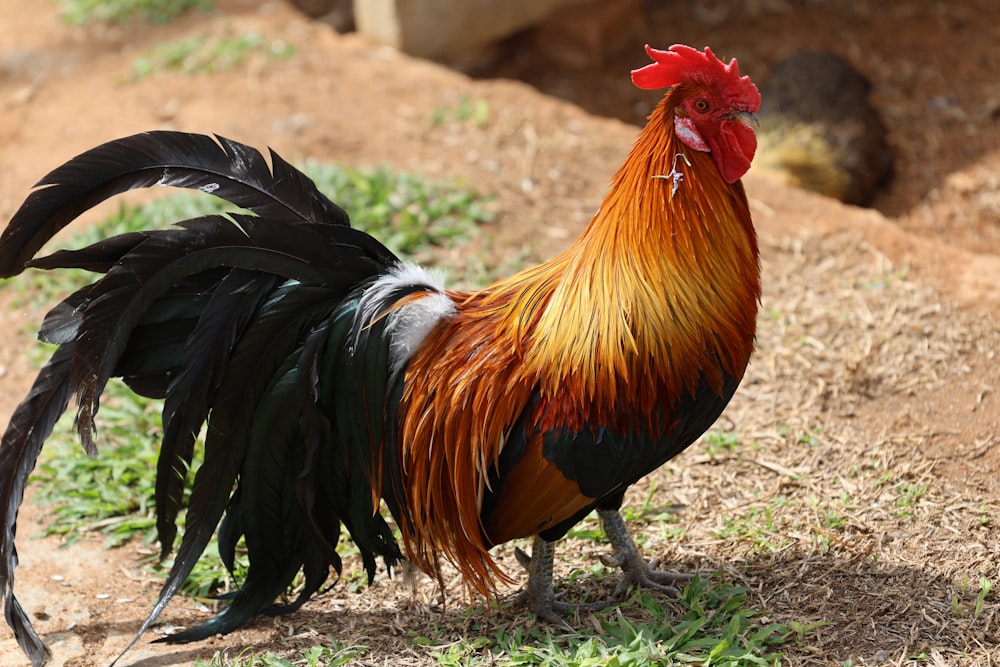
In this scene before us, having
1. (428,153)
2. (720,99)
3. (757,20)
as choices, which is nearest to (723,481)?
(720,99)

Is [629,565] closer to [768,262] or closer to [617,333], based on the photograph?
[617,333]

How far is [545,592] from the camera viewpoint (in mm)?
3545

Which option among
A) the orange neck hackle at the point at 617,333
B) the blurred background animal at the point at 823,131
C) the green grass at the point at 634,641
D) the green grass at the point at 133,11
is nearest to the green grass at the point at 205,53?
the green grass at the point at 133,11

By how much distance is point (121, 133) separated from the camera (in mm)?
6648

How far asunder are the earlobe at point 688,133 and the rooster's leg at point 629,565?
54.0 inches

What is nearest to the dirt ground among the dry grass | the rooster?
the dry grass

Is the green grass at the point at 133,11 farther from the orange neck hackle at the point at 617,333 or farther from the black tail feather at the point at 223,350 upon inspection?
the orange neck hackle at the point at 617,333

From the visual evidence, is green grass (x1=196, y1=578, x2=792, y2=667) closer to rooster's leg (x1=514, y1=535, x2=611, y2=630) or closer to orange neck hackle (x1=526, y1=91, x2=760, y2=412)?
rooster's leg (x1=514, y1=535, x2=611, y2=630)

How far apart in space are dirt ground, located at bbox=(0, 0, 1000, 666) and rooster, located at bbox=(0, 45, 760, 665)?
1.96ft

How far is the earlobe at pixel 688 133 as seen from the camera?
297cm

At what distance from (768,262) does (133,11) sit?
5788mm

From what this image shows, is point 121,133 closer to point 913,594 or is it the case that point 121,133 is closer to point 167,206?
point 167,206

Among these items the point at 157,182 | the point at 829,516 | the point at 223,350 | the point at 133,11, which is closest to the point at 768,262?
the point at 829,516

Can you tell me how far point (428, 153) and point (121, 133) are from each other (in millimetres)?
2079
